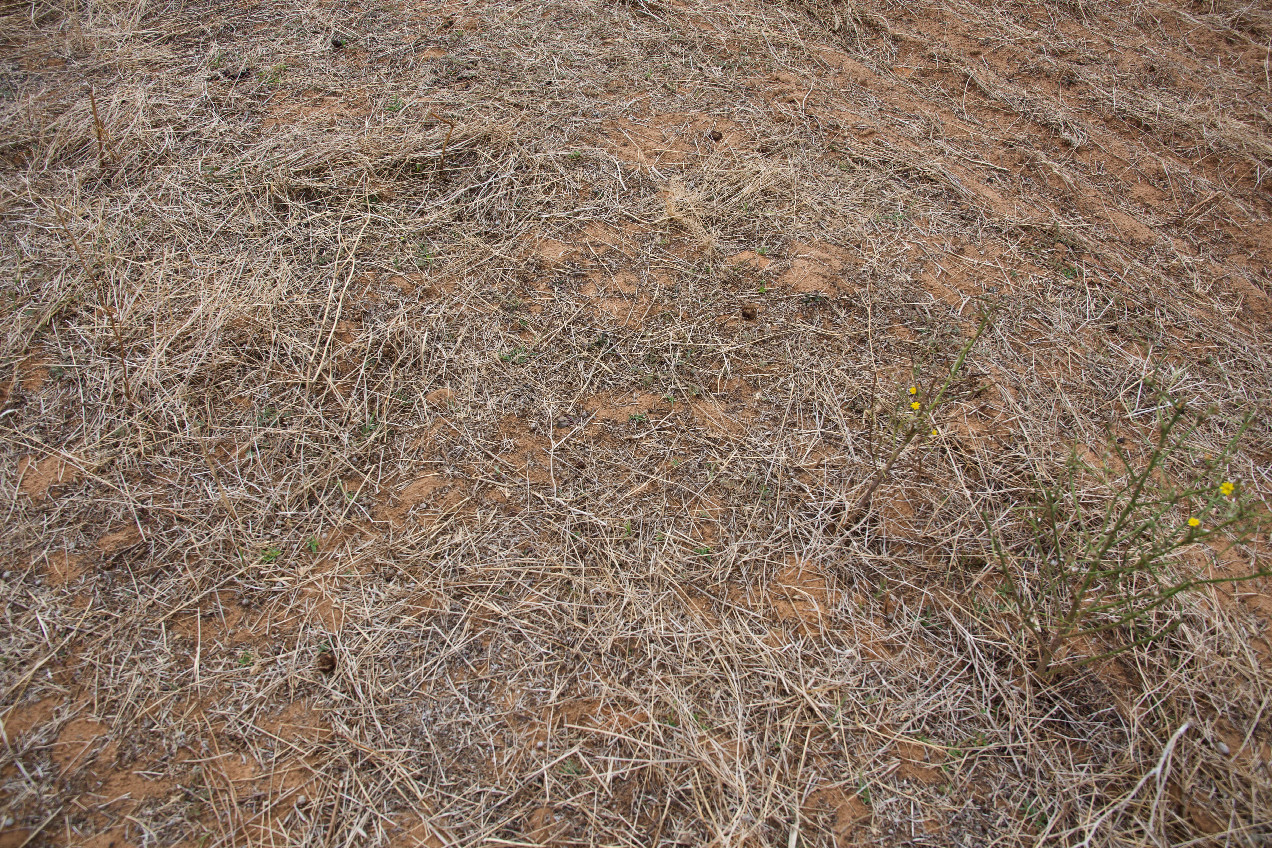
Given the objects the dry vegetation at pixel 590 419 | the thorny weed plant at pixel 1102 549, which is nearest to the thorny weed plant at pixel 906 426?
the dry vegetation at pixel 590 419

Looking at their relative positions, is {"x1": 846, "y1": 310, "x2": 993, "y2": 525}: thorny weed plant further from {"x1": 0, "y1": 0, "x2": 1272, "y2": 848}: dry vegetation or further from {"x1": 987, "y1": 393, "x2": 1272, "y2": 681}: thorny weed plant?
{"x1": 987, "y1": 393, "x2": 1272, "y2": 681}: thorny weed plant

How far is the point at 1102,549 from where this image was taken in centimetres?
168

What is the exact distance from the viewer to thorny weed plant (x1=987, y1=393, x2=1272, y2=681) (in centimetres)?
A: 174

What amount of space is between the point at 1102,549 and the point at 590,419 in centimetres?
140

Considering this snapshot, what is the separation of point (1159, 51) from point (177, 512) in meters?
4.95

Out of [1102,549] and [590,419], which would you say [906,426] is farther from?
[590,419]

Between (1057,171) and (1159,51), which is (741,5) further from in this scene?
(1159,51)

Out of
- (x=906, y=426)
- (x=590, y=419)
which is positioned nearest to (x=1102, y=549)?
(x=906, y=426)

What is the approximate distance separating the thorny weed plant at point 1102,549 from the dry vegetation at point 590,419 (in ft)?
0.21

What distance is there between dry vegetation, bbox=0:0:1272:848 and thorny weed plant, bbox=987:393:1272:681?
0.06m

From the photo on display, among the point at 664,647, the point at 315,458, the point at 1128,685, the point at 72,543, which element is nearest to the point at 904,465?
the point at 1128,685

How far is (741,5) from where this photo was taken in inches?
156

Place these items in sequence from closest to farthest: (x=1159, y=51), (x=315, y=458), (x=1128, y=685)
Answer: (x=1128, y=685), (x=315, y=458), (x=1159, y=51)

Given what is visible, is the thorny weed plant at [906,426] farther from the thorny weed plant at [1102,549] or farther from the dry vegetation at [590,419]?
the thorny weed plant at [1102,549]
